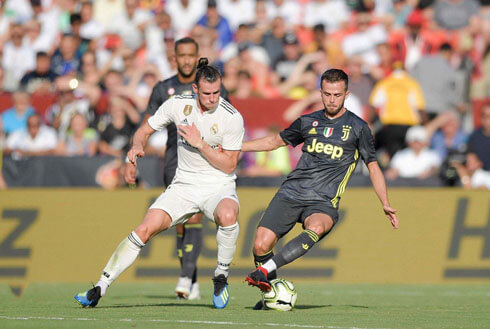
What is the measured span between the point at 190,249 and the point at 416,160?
6.74m

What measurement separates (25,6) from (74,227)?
27.8ft

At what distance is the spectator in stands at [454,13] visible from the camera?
70.8 ft

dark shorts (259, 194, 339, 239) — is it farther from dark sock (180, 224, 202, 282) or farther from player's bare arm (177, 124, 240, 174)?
dark sock (180, 224, 202, 282)

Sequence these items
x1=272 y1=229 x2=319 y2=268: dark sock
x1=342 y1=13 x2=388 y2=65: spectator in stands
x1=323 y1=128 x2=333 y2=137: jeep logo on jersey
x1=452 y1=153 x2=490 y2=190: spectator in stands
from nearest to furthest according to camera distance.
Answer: x1=272 y1=229 x2=319 y2=268: dark sock
x1=323 y1=128 x2=333 y2=137: jeep logo on jersey
x1=452 y1=153 x2=490 y2=190: spectator in stands
x1=342 y1=13 x2=388 y2=65: spectator in stands

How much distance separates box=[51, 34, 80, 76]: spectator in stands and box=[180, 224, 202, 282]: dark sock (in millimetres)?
Answer: 8628

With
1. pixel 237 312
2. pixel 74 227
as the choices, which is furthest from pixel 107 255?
pixel 237 312

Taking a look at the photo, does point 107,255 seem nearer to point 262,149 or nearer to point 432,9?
point 262,149

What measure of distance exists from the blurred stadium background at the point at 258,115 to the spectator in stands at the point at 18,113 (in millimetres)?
32

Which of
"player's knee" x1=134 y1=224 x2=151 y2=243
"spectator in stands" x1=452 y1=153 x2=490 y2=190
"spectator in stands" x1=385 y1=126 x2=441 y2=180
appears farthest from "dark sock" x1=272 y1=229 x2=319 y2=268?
"spectator in stands" x1=385 y1=126 x2=441 y2=180

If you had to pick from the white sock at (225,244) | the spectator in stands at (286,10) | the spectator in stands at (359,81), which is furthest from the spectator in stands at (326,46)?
the white sock at (225,244)

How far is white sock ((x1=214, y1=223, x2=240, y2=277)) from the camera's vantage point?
1071cm

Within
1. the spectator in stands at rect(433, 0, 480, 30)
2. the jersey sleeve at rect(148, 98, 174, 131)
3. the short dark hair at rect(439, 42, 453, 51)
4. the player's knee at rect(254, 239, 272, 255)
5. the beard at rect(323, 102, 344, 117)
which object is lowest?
the player's knee at rect(254, 239, 272, 255)

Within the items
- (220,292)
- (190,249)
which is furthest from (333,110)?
(190,249)

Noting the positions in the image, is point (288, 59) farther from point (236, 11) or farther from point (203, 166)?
point (203, 166)
